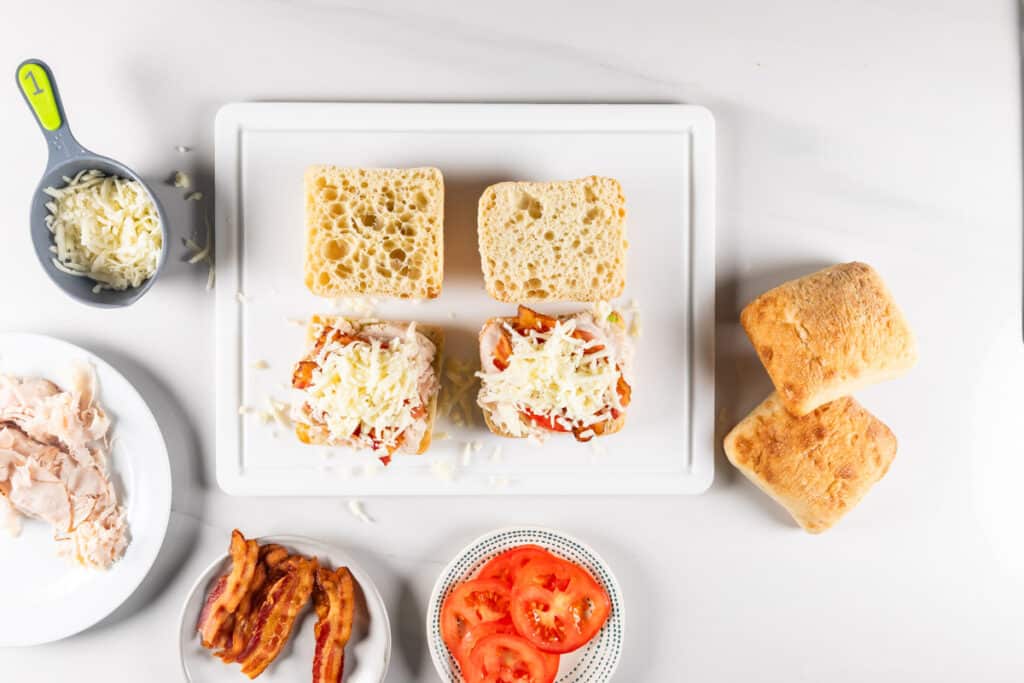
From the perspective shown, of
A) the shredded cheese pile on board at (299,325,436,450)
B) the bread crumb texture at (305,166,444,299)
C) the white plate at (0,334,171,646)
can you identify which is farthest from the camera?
the white plate at (0,334,171,646)

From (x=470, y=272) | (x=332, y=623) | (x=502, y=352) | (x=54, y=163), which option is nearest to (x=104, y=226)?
(x=54, y=163)

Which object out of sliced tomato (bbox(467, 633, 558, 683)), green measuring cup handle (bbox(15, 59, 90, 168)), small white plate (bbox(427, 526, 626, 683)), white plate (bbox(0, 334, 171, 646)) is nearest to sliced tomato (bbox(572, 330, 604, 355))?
small white plate (bbox(427, 526, 626, 683))

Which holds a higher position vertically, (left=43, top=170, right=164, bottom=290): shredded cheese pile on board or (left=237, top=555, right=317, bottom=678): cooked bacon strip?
(left=43, top=170, right=164, bottom=290): shredded cheese pile on board

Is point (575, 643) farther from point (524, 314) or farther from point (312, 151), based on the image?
point (312, 151)

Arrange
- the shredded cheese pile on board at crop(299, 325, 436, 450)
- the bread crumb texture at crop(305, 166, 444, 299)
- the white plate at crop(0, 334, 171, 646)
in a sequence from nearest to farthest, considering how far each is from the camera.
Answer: the shredded cheese pile on board at crop(299, 325, 436, 450) < the bread crumb texture at crop(305, 166, 444, 299) < the white plate at crop(0, 334, 171, 646)

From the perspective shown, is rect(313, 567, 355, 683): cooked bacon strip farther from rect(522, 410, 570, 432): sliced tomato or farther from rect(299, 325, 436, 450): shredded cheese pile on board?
rect(522, 410, 570, 432): sliced tomato

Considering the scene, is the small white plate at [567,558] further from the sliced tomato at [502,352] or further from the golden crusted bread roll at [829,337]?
the golden crusted bread roll at [829,337]

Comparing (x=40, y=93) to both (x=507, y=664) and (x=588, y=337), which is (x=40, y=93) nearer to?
(x=588, y=337)
